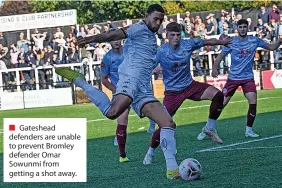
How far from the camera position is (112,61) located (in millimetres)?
13750

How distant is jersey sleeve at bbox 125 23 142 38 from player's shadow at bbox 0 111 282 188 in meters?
1.82

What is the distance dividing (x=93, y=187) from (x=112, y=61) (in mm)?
4309

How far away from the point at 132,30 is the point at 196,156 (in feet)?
9.33

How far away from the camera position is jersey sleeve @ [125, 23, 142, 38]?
1022 centimetres

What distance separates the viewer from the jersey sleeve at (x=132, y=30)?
10216mm

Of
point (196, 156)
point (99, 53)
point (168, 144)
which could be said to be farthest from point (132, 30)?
point (99, 53)

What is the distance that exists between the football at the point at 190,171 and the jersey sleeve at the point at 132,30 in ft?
5.77

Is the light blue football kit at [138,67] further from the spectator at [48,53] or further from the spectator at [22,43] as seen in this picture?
the spectator at [22,43]

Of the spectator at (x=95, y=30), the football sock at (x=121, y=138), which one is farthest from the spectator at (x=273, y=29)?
the football sock at (x=121, y=138)

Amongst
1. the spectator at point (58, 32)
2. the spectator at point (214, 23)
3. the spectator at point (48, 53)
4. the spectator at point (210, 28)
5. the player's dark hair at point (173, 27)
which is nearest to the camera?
the player's dark hair at point (173, 27)

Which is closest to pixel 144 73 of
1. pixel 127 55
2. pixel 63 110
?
pixel 127 55

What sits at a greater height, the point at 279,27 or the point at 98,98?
the point at 98,98

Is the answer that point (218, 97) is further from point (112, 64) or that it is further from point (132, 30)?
point (132, 30)
